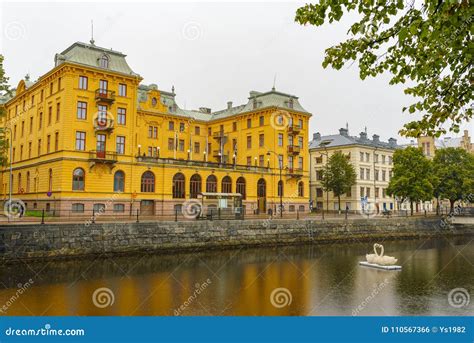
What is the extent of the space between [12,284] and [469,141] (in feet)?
354

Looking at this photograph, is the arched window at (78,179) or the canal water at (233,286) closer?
the canal water at (233,286)

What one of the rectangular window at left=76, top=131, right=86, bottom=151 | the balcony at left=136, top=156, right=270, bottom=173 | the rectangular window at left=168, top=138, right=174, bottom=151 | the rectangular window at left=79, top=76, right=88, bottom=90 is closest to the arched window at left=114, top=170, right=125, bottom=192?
the balcony at left=136, top=156, right=270, bottom=173

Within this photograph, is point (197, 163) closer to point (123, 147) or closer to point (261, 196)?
point (123, 147)

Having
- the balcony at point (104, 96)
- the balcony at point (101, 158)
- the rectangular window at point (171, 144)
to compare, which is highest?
the balcony at point (104, 96)

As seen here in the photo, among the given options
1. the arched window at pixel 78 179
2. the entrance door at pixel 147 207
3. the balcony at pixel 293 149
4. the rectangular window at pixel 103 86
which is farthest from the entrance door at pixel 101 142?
the balcony at pixel 293 149

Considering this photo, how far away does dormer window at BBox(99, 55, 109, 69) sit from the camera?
4789 cm

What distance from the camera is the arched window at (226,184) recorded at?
56.7 m

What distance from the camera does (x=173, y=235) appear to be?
34312 millimetres

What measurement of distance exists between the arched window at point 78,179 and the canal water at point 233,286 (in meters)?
16.8

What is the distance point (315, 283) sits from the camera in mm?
23172

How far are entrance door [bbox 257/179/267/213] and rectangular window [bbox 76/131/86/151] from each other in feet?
82.6

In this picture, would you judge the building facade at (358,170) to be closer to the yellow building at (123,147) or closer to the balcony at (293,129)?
the balcony at (293,129)

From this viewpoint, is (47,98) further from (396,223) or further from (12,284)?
(396,223)

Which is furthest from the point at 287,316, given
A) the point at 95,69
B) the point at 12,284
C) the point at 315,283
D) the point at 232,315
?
the point at 95,69
